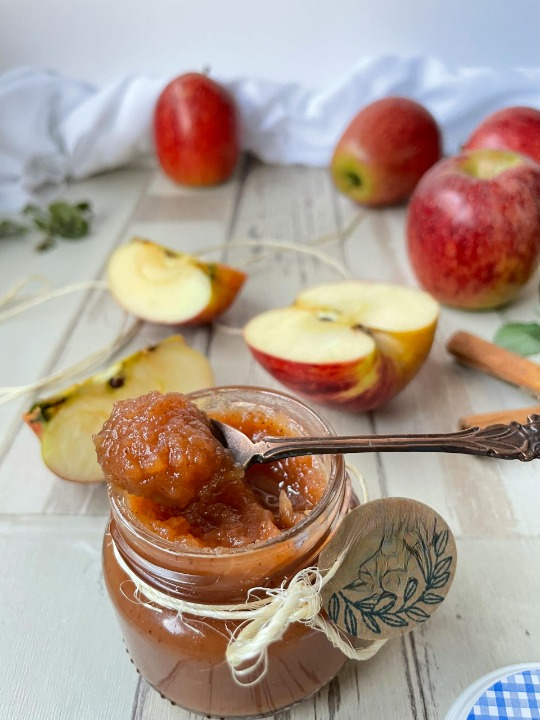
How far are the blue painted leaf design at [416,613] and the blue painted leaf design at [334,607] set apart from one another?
72mm

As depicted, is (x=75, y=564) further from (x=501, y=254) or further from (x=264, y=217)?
(x=264, y=217)

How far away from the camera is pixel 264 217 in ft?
5.60

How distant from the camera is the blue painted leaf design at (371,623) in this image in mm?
611

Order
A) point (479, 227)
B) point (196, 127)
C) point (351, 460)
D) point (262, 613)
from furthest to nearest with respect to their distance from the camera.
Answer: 1. point (196, 127)
2. point (479, 227)
3. point (351, 460)
4. point (262, 613)

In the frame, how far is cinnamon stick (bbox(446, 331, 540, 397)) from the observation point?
3.45ft

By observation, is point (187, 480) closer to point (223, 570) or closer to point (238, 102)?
point (223, 570)

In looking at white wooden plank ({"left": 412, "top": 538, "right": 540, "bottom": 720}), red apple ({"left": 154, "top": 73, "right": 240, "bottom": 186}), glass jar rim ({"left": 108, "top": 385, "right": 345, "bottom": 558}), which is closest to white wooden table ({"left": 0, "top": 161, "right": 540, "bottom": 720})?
white wooden plank ({"left": 412, "top": 538, "right": 540, "bottom": 720})

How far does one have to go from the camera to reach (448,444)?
0.61 meters

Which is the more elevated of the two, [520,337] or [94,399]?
[94,399]

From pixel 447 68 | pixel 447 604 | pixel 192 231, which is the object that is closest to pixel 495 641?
pixel 447 604

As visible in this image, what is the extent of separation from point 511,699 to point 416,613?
0.44 feet

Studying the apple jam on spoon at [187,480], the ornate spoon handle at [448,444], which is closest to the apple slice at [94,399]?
the apple jam on spoon at [187,480]

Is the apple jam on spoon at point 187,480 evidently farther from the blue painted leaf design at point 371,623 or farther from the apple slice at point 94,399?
the apple slice at point 94,399

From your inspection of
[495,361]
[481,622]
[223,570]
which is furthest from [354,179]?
[223,570]
